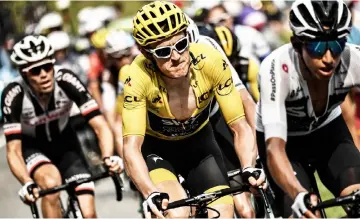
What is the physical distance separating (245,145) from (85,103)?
272 centimetres

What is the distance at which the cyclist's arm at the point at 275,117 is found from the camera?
680cm

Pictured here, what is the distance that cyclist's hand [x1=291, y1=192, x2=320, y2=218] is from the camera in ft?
20.4

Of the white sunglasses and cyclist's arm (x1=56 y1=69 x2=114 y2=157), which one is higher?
the white sunglasses

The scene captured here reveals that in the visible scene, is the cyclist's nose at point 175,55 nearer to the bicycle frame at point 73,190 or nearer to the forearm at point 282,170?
the forearm at point 282,170

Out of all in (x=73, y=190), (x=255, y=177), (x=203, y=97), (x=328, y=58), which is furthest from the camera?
(x=73, y=190)

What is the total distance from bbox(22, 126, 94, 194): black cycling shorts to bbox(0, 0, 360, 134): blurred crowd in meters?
1.56

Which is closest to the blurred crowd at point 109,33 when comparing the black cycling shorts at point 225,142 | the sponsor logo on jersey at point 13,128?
the black cycling shorts at point 225,142

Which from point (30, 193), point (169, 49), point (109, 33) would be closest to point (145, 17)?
point (169, 49)

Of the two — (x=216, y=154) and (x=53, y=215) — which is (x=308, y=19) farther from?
(x=53, y=215)

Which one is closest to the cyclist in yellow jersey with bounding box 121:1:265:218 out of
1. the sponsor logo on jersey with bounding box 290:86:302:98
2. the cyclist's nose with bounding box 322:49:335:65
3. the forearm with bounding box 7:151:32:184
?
the sponsor logo on jersey with bounding box 290:86:302:98

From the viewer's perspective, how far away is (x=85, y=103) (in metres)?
10.0

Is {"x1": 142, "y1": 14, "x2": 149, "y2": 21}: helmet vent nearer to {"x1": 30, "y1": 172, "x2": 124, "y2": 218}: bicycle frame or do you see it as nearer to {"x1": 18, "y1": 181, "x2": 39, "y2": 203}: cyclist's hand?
{"x1": 30, "y1": 172, "x2": 124, "y2": 218}: bicycle frame

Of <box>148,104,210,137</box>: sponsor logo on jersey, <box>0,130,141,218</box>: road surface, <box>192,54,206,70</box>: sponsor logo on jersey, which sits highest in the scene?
<box>192,54,206,70</box>: sponsor logo on jersey

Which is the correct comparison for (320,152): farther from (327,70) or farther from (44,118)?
(44,118)
